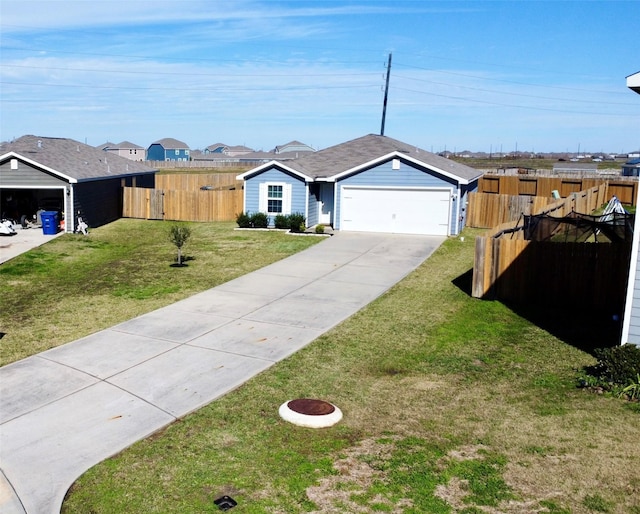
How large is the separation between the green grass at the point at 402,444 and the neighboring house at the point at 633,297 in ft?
3.46

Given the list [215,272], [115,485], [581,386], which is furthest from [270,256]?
[115,485]

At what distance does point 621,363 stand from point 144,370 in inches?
314

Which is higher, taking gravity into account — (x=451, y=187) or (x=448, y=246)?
→ (x=451, y=187)

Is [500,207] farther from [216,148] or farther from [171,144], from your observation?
[216,148]

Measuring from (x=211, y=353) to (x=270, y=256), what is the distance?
10598mm

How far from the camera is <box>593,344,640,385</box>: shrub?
32.8ft

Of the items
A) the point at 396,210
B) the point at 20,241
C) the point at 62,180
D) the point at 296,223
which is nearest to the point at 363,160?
the point at 396,210

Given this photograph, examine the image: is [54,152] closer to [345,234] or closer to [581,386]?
[345,234]

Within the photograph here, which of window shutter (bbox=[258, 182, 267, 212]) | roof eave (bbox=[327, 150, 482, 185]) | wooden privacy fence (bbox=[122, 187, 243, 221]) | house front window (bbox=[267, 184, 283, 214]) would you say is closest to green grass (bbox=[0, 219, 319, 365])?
window shutter (bbox=[258, 182, 267, 212])

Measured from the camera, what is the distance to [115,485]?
285 inches

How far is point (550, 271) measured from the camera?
15500mm

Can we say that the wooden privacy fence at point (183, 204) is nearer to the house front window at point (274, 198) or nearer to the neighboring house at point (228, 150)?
the house front window at point (274, 198)

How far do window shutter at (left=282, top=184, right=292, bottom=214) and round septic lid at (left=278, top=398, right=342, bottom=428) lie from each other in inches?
788

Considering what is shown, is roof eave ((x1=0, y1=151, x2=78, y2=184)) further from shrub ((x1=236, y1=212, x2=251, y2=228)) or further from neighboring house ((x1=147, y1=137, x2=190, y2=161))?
neighboring house ((x1=147, y1=137, x2=190, y2=161))
